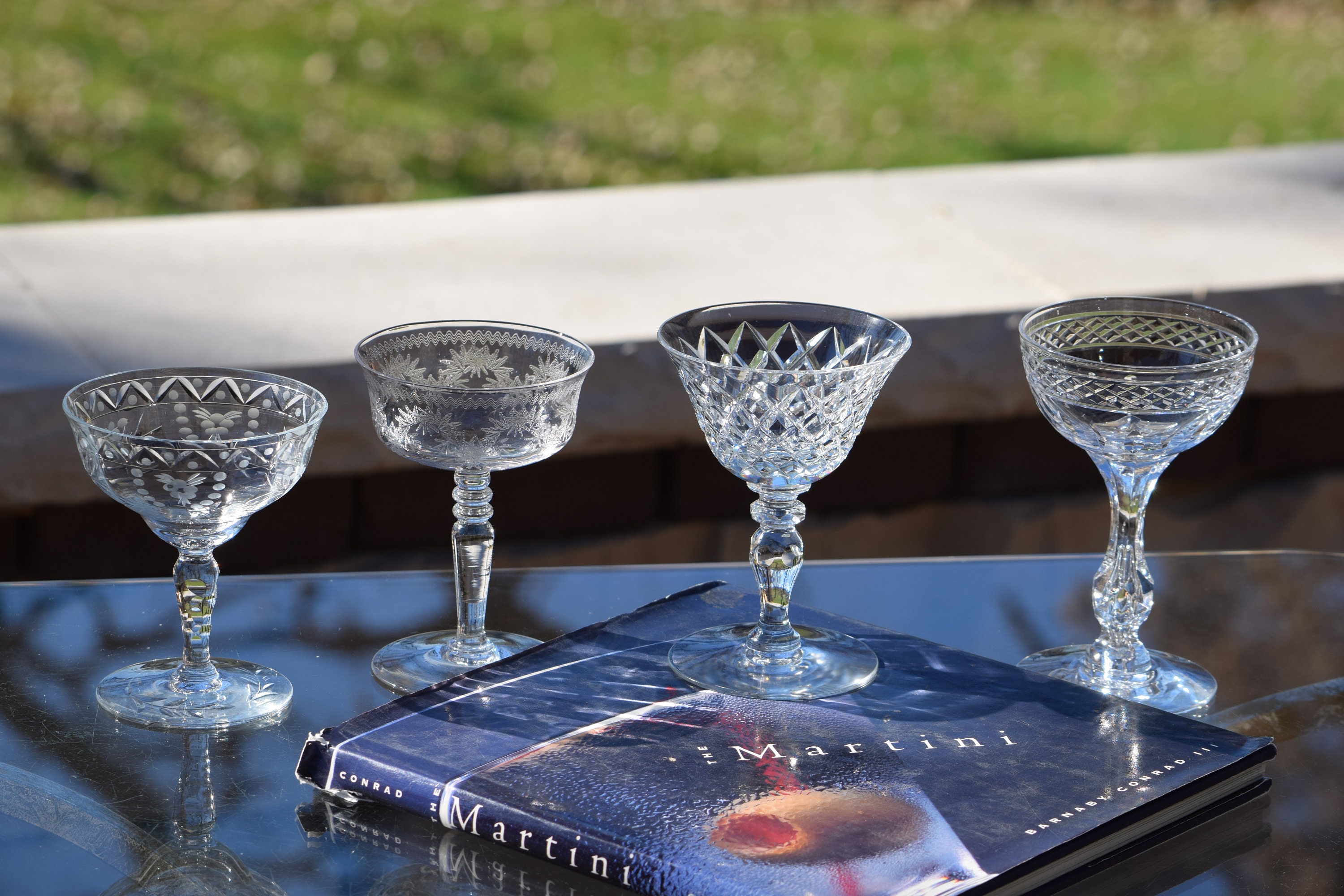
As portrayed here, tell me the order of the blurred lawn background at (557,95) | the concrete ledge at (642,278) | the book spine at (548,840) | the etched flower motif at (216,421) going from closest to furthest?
the book spine at (548,840), the etched flower motif at (216,421), the concrete ledge at (642,278), the blurred lawn background at (557,95)

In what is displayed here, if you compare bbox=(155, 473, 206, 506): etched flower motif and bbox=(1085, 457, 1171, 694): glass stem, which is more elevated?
bbox=(155, 473, 206, 506): etched flower motif

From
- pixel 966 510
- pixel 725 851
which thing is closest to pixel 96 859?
pixel 725 851

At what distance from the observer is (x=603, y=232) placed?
2.25m

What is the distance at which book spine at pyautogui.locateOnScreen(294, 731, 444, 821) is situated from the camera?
89cm

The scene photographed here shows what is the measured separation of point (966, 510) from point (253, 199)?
6.58 ft

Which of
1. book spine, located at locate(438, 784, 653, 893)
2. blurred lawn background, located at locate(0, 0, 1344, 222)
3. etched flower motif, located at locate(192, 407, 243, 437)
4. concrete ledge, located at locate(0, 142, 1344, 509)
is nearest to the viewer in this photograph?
book spine, located at locate(438, 784, 653, 893)

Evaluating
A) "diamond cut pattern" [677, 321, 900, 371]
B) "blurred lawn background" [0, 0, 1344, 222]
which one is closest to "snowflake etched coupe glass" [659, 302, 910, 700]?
"diamond cut pattern" [677, 321, 900, 371]

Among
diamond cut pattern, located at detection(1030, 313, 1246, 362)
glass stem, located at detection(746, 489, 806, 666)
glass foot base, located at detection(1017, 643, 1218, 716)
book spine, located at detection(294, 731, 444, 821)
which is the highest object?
diamond cut pattern, located at detection(1030, 313, 1246, 362)

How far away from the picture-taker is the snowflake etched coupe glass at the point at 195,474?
0.94 meters

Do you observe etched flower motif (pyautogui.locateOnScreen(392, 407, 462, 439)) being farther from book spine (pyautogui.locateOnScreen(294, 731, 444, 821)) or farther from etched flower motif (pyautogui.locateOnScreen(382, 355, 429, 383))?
book spine (pyautogui.locateOnScreen(294, 731, 444, 821))

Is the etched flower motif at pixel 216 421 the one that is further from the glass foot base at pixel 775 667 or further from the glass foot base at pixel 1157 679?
the glass foot base at pixel 1157 679

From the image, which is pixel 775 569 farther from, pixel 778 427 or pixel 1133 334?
pixel 1133 334

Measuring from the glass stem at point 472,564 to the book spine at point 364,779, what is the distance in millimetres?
181

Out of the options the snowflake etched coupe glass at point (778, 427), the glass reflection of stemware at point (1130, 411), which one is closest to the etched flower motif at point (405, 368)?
the snowflake etched coupe glass at point (778, 427)
